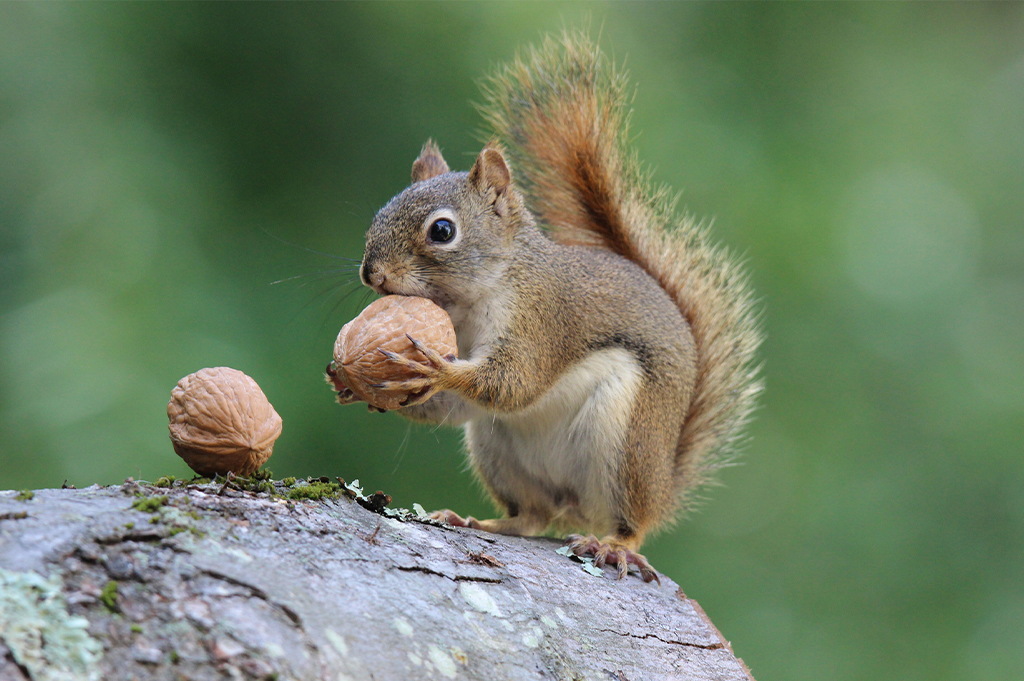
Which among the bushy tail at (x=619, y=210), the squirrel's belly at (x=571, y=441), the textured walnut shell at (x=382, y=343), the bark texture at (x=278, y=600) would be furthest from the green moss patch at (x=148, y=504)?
the bushy tail at (x=619, y=210)

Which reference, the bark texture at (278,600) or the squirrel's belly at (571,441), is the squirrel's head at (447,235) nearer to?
the squirrel's belly at (571,441)

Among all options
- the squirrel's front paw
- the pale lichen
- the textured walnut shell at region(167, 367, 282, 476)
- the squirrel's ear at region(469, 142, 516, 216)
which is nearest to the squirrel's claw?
the squirrel's front paw

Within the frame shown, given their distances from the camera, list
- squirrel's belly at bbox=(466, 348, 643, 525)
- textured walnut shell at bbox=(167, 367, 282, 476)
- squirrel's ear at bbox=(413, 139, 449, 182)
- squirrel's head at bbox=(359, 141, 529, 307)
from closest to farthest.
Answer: textured walnut shell at bbox=(167, 367, 282, 476), squirrel's head at bbox=(359, 141, 529, 307), squirrel's belly at bbox=(466, 348, 643, 525), squirrel's ear at bbox=(413, 139, 449, 182)

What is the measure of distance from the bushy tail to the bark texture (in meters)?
0.82

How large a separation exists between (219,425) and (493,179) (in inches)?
34.6

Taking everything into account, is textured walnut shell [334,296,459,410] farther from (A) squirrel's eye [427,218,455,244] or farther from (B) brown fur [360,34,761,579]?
(A) squirrel's eye [427,218,455,244]

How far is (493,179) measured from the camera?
1.74 metres

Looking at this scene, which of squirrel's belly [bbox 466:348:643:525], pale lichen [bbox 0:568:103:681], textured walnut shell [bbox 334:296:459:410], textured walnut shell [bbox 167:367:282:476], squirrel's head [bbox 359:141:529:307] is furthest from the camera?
squirrel's belly [bbox 466:348:643:525]

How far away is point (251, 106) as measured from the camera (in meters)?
2.60

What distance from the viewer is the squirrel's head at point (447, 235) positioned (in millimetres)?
1526

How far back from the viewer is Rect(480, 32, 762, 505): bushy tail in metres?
1.95

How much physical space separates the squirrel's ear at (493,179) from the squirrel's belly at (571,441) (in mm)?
382

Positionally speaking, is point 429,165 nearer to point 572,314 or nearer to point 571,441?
point 572,314

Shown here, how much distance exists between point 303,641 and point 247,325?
1.64m
